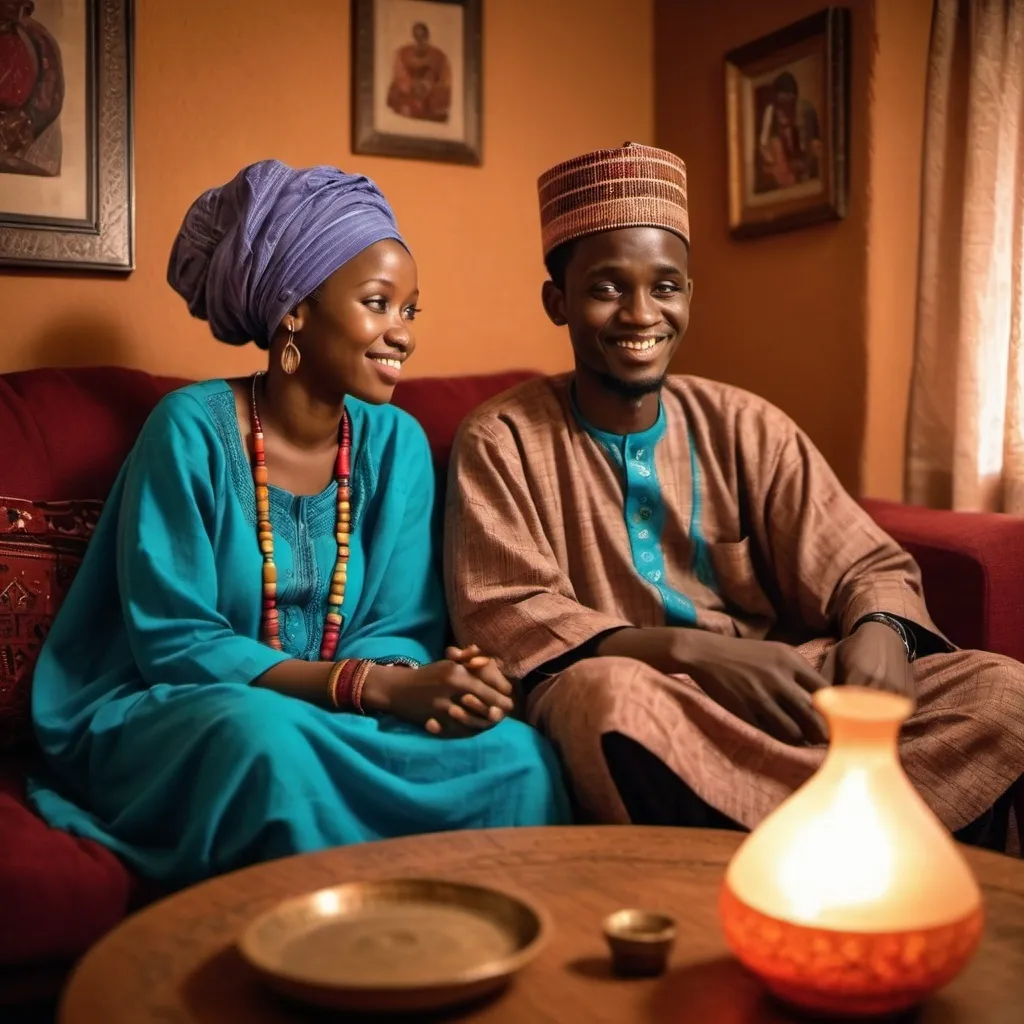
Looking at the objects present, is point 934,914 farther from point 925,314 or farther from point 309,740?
point 925,314

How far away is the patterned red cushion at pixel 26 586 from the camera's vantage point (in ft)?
7.01

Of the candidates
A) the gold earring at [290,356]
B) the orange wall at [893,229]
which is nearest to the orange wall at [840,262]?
the orange wall at [893,229]

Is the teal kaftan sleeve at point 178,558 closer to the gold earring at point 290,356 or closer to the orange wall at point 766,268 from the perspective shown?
the gold earring at point 290,356

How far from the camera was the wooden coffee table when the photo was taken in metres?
1.02

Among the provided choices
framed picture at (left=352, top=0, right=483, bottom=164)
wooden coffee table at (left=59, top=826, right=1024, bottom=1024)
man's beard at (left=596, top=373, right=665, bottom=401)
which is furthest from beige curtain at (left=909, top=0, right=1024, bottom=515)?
wooden coffee table at (left=59, top=826, right=1024, bottom=1024)

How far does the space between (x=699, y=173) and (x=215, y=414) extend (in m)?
1.81

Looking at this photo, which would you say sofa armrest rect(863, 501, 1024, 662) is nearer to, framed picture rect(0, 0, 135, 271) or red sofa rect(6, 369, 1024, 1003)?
red sofa rect(6, 369, 1024, 1003)

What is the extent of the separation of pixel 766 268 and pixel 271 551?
1.71 m

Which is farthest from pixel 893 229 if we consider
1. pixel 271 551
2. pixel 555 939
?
pixel 555 939

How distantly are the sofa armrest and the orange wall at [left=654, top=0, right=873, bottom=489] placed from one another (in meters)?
0.55

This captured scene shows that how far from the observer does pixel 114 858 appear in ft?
5.76

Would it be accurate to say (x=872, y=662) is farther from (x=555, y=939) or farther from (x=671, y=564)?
(x=555, y=939)

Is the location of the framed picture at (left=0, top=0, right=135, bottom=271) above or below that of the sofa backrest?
above

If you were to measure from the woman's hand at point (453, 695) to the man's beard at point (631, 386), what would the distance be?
27.3 inches
